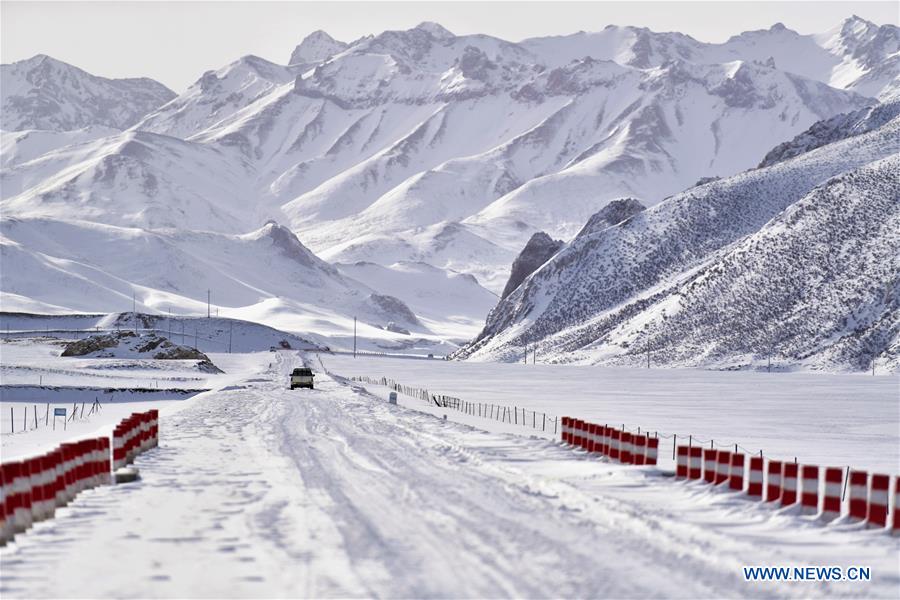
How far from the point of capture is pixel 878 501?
23.7 meters

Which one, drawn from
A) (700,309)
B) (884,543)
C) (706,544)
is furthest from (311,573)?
(700,309)

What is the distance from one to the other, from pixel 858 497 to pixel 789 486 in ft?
7.96

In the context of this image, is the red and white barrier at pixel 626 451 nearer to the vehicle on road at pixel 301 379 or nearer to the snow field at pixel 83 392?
the snow field at pixel 83 392

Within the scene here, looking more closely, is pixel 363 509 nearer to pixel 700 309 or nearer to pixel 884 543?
pixel 884 543

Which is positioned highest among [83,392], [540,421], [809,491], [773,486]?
[809,491]

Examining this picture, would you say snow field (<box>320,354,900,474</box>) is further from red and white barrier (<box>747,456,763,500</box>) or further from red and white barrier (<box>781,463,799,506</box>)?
red and white barrier (<box>781,463,799,506</box>)

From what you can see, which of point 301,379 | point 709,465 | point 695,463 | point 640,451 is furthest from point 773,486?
point 301,379

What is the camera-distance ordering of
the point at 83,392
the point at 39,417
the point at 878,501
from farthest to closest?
the point at 83,392 < the point at 39,417 < the point at 878,501

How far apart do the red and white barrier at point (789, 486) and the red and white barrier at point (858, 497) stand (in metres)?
2.01

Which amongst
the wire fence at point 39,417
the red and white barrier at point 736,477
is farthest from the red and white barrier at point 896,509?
the wire fence at point 39,417

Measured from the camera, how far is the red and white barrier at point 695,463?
3056 centimetres

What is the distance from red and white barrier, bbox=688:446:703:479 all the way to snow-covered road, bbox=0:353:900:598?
0.74 metres

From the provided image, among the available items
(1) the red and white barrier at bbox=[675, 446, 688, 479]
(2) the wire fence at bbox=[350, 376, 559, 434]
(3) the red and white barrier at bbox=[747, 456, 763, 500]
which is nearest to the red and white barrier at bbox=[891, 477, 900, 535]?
(3) the red and white barrier at bbox=[747, 456, 763, 500]

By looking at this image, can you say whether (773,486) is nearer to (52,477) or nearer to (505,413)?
(52,477)
